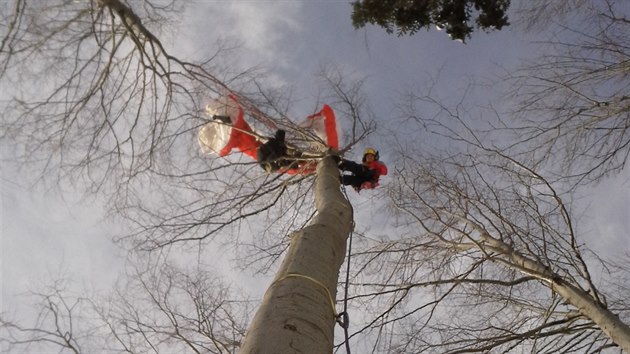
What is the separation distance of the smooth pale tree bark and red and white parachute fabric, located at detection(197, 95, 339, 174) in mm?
1647

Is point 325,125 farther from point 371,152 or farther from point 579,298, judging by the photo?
point 579,298

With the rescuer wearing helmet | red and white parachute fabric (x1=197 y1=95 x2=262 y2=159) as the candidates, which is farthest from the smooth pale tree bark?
the rescuer wearing helmet

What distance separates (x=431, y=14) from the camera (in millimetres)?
3662

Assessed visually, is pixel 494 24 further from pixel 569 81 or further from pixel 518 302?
pixel 518 302

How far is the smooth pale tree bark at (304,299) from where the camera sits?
147cm

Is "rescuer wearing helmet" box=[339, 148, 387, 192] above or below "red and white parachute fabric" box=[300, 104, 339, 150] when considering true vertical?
below

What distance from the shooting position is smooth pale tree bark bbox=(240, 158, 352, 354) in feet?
4.81

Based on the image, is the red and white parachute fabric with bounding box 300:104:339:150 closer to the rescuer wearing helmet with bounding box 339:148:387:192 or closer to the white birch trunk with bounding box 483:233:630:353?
the rescuer wearing helmet with bounding box 339:148:387:192

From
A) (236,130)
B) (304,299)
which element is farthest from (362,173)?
(304,299)

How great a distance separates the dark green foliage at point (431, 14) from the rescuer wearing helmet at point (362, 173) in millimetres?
1641

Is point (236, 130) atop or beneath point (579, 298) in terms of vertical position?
atop

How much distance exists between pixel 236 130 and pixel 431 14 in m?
2.14

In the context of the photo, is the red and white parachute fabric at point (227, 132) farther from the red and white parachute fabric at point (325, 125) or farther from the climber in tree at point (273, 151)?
the red and white parachute fabric at point (325, 125)

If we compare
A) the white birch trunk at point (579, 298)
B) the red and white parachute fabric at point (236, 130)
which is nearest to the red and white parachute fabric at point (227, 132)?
the red and white parachute fabric at point (236, 130)
